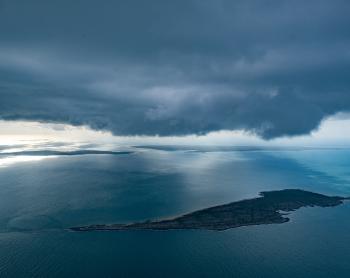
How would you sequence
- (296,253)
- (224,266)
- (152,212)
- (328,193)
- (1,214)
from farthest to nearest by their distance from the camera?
(328,193) → (152,212) → (1,214) → (296,253) → (224,266)

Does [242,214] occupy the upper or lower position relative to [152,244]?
upper

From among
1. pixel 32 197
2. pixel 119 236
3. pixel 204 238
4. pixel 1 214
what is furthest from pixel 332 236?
pixel 32 197

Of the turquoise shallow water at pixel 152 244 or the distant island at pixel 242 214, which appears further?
the distant island at pixel 242 214

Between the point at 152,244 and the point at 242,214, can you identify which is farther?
the point at 242,214

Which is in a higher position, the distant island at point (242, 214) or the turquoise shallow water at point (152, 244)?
the distant island at point (242, 214)

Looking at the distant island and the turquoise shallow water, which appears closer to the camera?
the turquoise shallow water

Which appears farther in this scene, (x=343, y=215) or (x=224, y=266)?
(x=343, y=215)

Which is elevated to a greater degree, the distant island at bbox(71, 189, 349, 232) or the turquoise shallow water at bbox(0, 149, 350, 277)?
the distant island at bbox(71, 189, 349, 232)

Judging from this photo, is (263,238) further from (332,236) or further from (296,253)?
(332,236)
